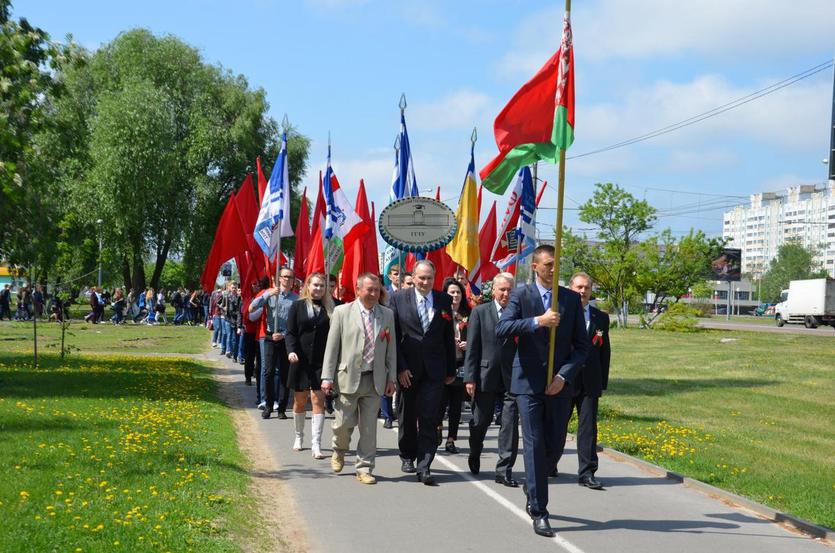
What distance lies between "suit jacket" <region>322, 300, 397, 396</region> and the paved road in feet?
3.15

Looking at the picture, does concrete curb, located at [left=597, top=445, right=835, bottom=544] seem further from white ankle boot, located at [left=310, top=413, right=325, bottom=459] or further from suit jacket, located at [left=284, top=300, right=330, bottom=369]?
suit jacket, located at [left=284, top=300, right=330, bottom=369]

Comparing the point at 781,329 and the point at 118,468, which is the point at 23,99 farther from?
the point at 781,329

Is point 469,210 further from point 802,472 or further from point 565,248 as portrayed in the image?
point 565,248

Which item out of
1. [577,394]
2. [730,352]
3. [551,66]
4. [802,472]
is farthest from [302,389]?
[730,352]

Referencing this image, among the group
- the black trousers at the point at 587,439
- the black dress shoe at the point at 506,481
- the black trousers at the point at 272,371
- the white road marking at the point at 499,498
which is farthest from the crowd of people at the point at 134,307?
the black trousers at the point at 587,439

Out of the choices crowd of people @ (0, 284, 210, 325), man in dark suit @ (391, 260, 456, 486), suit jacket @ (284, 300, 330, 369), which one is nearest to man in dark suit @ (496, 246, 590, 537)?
man in dark suit @ (391, 260, 456, 486)

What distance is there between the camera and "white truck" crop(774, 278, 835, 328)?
208 feet

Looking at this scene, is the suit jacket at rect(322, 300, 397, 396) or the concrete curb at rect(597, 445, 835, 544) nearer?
the concrete curb at rect(597, 445, 835, 544)

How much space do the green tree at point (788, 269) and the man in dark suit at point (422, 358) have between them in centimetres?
15304

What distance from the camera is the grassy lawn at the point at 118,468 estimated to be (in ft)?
21.6

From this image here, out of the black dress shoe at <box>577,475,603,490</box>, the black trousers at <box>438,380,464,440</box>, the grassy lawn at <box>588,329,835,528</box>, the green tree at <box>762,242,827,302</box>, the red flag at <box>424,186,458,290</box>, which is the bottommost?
the grassy lawn at <box>588,329,835,528</box>

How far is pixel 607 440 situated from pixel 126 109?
122 ft

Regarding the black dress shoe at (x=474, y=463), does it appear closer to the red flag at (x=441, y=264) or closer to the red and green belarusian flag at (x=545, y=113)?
the red and green belarusian flag at (x=545, y=113)

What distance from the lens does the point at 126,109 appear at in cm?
4509
